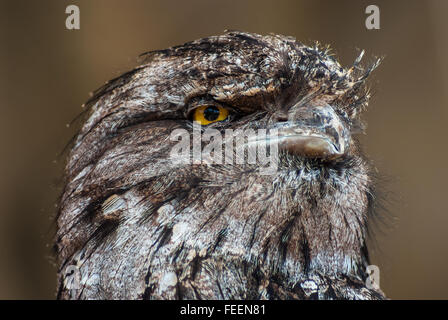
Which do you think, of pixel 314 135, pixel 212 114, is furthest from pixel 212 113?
pixel 314 135

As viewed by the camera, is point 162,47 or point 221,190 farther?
point 162,47

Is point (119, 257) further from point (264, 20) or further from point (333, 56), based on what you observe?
point (264, 20)

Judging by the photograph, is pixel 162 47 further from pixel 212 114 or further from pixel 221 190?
pixel 221 190

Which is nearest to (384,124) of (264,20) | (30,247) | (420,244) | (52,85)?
(420,244)

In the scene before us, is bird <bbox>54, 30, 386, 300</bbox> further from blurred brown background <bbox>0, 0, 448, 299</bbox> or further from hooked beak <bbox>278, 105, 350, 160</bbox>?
blurred brown background <bbox>0, 0, 448, 299</bbox>

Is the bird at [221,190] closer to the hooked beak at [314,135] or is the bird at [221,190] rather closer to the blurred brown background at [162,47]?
the hooked beak at [314,135]

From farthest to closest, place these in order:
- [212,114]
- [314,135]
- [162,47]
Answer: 1. [162,47]
2. [212,114]
3. [314,135]

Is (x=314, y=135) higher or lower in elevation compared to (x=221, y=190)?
higher
